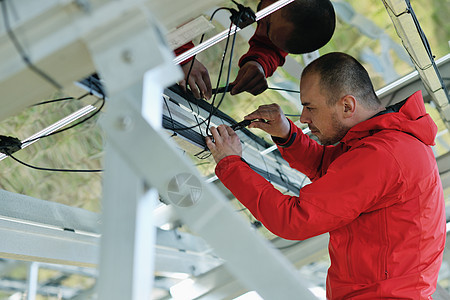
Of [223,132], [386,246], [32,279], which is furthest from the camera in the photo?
[32,279]

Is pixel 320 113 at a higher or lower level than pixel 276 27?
lower

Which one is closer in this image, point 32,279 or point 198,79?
point 198,79

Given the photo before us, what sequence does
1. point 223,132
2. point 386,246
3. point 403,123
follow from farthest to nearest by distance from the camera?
1. point 223,132
2. point 403,123
3. point 386,246

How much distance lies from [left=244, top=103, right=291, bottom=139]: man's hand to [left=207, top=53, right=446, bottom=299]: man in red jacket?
295mm

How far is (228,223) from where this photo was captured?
2.92ft

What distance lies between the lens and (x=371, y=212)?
168 centimetres

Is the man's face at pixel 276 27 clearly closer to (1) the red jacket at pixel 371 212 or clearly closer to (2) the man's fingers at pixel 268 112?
A: (2) the man's fingers at pixel 268 112

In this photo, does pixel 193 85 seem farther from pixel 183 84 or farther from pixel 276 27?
pixel 276 27

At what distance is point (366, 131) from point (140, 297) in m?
1.18

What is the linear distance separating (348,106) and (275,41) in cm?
39

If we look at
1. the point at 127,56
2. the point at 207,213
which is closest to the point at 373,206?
the point at 207,213

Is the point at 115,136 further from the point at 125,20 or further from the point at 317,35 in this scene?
the point at 317,35

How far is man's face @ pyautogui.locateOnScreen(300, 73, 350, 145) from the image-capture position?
195cm

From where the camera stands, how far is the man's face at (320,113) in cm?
195
